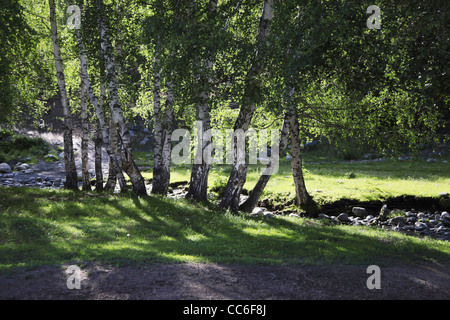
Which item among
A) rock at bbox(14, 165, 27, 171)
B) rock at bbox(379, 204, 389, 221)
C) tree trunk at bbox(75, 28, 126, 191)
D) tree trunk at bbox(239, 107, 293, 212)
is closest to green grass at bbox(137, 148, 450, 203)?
rock at bbox(379, 204, 389, 221)

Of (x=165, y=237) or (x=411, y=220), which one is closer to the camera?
(x=165, y=237)

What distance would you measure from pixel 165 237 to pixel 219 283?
4225 mm

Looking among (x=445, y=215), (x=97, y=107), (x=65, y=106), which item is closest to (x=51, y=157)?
(x=65, y=106)

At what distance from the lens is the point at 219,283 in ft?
24.5

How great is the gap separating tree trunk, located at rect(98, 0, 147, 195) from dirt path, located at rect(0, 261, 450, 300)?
29.7 feet

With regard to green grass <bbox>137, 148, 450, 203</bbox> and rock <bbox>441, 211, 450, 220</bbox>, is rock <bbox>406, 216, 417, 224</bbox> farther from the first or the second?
green grass <bbox>137, 148, 450, 203</bbox>

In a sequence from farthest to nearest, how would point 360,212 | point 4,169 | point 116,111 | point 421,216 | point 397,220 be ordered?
1. point 4,169
2. point 360,212
3. point 421,216
4. point 397,220
5. point 116,111

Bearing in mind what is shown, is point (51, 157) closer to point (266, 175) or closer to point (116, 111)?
point (116, 111)

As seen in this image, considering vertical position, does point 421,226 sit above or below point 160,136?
below

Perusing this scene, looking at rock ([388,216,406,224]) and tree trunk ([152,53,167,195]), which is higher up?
tree trunk ([152,53,167,195])

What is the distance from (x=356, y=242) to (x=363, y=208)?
7927mm

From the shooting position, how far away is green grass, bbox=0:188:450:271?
9266 mm

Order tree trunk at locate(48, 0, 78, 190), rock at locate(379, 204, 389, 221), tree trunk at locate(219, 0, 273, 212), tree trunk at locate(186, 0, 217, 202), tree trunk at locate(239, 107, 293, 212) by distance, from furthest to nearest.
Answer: rock at locate(379, 204, 389, 221) → tree trunk at locate(48, 0, 78, 190) → tree trunk at locate(239, 107, 293, 212) → tree trunk at locate(186, 0, 217, 202) → tree trunk at locate(219, 0, 273, 212)
